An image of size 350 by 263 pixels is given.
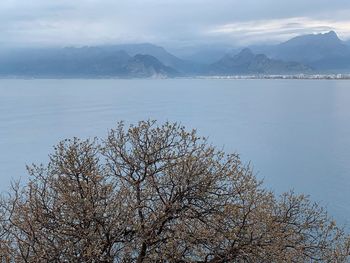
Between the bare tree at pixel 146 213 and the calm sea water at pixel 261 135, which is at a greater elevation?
the bare tree at pixel 146 213

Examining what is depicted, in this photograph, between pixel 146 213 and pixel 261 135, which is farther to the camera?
pixel 261 135

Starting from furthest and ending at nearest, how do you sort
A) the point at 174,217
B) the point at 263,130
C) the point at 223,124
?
the point at 223,124, the point at 263,130, the point at 174,217

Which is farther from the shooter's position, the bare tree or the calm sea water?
the calm sea water

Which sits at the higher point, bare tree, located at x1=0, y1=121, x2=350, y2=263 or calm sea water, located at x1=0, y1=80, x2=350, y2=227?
bare tree, located at x1=0, y1=121, x2=350, y2=263

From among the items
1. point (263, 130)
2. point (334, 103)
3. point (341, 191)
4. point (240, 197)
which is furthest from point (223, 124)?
point (240, 197)

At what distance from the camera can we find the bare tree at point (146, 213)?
13648 millimetres

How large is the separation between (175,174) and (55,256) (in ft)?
14.4

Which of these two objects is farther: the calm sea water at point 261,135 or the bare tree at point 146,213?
the calm sea water at point 261,135

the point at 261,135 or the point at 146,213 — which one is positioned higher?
the point at 146,213

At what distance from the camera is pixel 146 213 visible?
49.9 ft

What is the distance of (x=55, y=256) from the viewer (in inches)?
522

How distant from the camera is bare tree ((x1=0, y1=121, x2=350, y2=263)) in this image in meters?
13.6

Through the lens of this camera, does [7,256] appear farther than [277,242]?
No

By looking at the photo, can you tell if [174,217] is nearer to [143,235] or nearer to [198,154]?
[143,235]
